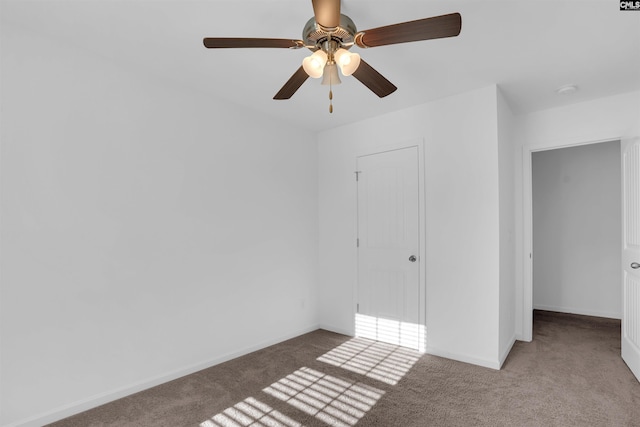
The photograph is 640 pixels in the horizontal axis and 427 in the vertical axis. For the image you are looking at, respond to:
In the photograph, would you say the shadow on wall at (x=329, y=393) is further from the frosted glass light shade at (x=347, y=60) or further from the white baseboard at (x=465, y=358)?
the frosted glass light shade at (x=347, y=60)

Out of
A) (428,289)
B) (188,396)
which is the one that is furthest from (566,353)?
(188,396)

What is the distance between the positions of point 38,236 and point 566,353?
452 centimetres

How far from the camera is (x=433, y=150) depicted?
11.1ft

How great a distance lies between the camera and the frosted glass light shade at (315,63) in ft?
5.66

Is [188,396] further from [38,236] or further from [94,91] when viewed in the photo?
[94,91]

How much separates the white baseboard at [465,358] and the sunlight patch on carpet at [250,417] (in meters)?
1.68

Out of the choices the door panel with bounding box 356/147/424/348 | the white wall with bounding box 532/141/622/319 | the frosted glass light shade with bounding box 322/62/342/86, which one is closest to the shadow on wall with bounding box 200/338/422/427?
the door panel with bounding box 356/147/424/348

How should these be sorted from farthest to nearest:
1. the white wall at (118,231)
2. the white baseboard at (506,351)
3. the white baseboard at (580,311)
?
the white baseboard at (580,311) → the white baseboard at (506,351) → the white wall at (118,231)

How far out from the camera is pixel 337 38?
5.80 feet

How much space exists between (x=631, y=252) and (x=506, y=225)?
3.16 ft

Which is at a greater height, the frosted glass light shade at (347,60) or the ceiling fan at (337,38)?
the ceiling fan at (337,38)

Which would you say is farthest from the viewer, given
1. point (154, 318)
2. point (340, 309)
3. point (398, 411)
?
point (340, 309)

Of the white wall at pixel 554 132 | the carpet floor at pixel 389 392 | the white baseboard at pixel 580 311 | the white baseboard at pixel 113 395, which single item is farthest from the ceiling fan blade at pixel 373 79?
the white baseboard at pixel 580 311

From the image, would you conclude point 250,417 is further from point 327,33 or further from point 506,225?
point 506,225
